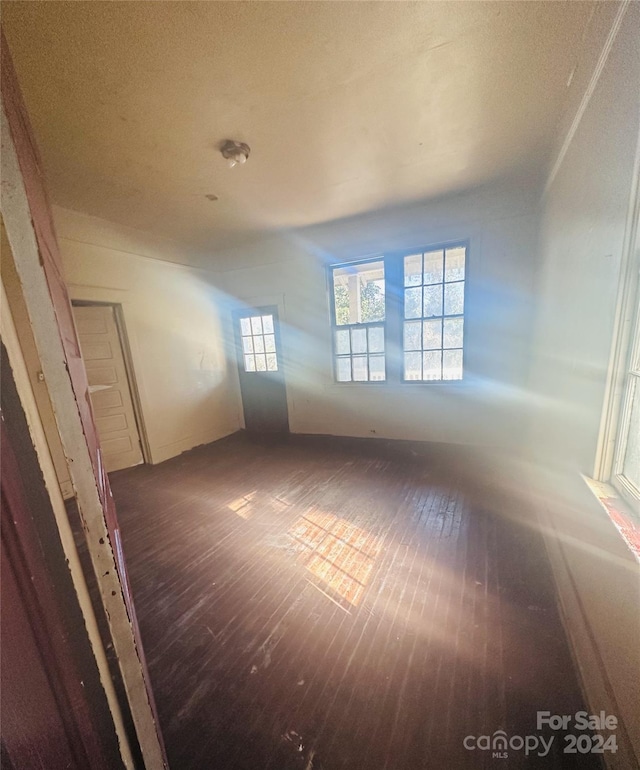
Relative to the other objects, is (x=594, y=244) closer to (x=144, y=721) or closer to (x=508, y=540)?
(x=508, y=540)

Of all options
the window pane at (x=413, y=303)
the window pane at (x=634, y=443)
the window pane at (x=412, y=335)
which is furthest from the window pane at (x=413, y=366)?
the window pane at (x=634, y=443)

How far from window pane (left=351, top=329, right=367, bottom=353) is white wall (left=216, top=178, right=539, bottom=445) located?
0.35 m

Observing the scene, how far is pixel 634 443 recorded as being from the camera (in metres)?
1.18

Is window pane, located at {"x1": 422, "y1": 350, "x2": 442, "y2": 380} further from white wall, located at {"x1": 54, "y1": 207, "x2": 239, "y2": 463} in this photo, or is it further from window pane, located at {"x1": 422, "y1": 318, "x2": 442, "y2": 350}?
white wall, located at {"x1": 54, "y1": 207, "x2": 239, "y2": 463}

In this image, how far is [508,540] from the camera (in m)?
1.97

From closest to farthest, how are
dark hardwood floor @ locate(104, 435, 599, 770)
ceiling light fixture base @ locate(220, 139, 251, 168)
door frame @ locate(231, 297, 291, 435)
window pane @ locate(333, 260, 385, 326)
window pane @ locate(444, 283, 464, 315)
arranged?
dark hardwood floor @ locate(104, 435, 599, 770) → ceiling light fixture base @ locate(220, 139, 251, 168) → window pane @ locate(444, 283, 464, 315) → window pane @ locate(333, 260, 385, 326) → door frame @ locate(231, 297, 291, 435)

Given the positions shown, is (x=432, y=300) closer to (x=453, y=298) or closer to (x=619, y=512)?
(x=453, y=298)

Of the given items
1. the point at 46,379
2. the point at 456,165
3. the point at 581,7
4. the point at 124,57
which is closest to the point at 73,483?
the point at 46,379

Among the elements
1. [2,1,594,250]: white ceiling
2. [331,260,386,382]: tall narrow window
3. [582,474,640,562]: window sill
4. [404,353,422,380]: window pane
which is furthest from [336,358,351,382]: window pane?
[582,474,640,562]: window sill

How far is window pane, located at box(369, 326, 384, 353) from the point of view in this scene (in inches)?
150

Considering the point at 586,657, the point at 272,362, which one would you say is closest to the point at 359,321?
the point at 272,362

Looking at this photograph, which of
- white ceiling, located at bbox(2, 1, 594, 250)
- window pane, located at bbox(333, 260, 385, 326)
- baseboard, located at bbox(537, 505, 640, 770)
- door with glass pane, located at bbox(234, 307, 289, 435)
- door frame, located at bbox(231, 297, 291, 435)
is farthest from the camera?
door with glass pane, located at bbox(234, 307, 289, 435)

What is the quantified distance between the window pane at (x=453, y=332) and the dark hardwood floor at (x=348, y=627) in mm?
1651

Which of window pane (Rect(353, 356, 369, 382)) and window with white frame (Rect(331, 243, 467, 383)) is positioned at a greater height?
window with white frame (Rect(331, 243, 467, 383))
